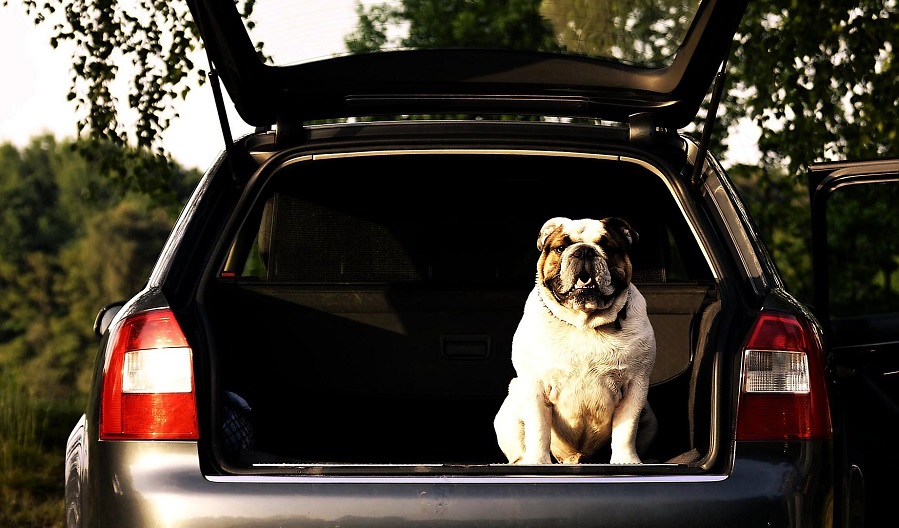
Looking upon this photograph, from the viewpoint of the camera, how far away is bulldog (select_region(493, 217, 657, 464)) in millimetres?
3848

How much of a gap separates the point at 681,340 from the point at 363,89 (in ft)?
4.65

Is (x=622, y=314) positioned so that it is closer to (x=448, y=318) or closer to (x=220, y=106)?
(x=448, y=318)

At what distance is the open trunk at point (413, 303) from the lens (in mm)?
3963

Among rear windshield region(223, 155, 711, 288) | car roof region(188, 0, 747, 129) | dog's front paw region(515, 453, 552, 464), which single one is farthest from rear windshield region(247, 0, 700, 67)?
dog's front paw region(515, 453, 552, 464)

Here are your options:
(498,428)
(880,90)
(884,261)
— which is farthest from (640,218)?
(884,261)

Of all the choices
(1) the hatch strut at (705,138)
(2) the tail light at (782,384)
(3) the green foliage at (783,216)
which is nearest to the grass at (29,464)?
(1) the hatch strut at (705,138)

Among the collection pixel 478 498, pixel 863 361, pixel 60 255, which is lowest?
pixel 478 498

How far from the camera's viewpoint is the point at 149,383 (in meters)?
2.96

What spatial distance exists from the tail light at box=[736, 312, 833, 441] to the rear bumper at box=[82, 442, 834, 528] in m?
0.05

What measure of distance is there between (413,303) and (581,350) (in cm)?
61

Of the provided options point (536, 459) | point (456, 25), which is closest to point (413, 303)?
point (536, 459)

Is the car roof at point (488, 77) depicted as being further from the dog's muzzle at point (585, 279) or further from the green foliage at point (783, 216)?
the green foliage at point (783, 216)

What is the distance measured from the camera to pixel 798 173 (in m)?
10.9

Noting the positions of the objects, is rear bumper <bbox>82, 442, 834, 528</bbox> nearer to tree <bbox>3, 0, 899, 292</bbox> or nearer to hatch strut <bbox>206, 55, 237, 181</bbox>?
hatch strut <bbox>206, 55, 237, 181</bbox>
